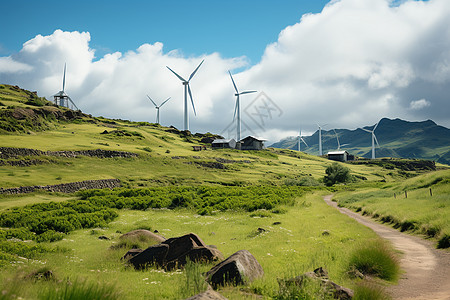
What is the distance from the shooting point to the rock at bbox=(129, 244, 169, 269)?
16.8 m

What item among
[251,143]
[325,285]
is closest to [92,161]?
[325,285]

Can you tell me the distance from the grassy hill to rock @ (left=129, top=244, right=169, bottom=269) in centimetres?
72

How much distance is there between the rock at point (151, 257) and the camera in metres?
16.8

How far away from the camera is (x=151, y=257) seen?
17016 mm

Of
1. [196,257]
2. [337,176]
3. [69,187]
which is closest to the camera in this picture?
[196,257]

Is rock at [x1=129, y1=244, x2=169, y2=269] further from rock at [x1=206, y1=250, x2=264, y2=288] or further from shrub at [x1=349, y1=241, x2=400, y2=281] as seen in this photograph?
shrub at [x1=349, y1=241, x2=400, y2=281]

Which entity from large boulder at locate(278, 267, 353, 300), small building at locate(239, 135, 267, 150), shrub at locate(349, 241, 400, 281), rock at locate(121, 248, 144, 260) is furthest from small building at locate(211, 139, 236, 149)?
large boulder at locate(278, 267, 353, 300)

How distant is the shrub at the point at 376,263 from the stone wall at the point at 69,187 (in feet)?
159

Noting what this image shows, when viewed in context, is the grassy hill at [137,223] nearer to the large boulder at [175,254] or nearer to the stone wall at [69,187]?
the large boulder at [175,254]

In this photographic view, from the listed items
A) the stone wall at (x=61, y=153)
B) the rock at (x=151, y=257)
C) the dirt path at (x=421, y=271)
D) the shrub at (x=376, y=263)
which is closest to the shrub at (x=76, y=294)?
the rock at (x=151, y=257)

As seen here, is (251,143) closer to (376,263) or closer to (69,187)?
(69,187)

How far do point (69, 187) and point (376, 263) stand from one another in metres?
53.2

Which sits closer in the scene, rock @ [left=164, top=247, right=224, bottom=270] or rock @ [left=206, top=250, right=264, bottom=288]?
rock @ [left=206, top=250, right=264, bottom=288]

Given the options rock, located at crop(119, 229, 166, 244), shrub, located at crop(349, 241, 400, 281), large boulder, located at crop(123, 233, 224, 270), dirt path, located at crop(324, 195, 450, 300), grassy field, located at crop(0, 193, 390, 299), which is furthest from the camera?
rock, located at crop(119, 229, 166, 244)
